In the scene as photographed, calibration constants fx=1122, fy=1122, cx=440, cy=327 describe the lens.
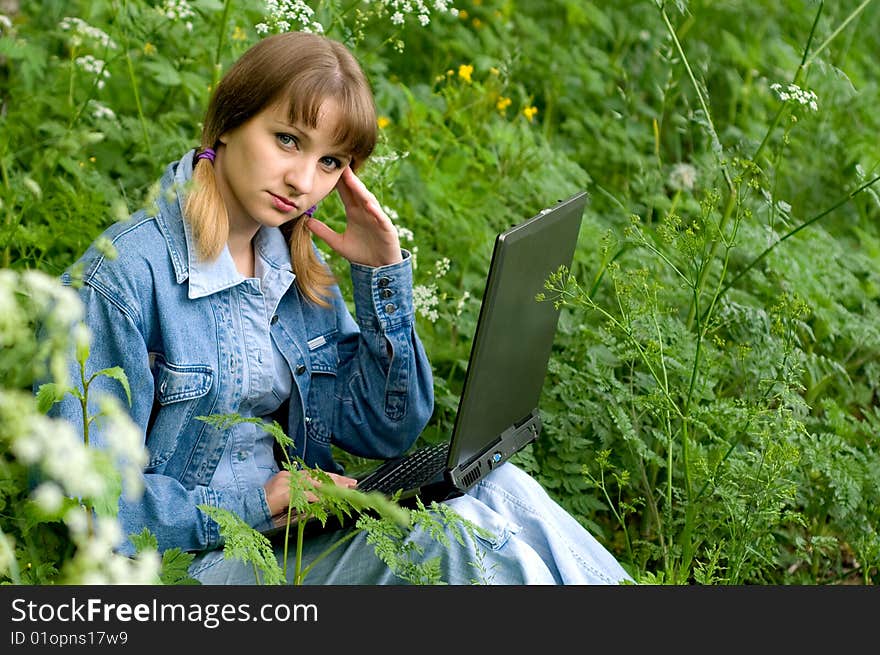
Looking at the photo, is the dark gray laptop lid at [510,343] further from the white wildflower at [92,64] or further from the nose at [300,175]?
the white wildflower at [92,64]

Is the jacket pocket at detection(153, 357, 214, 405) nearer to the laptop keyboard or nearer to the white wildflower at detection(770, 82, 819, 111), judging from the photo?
the laptop keyboard

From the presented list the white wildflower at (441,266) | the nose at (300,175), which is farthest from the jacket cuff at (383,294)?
the white wildflower at (441,266)

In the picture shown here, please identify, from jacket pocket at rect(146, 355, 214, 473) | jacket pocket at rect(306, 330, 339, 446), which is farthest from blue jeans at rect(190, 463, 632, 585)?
jacket pocket at rect(306, 330, 339, 446)

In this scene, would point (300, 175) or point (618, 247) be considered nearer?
point (300, 175)

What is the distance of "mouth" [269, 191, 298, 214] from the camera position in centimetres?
209

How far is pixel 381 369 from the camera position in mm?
2432

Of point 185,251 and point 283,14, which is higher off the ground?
point 283,14

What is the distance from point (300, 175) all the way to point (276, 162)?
5 cm

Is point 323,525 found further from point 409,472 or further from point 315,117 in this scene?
point 315,117

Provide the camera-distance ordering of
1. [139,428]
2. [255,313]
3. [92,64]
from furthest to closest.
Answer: [92,64]
[255,313]
[139,428]

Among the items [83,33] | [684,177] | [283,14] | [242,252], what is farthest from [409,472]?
[684,177]

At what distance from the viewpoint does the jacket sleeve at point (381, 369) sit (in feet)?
7.75

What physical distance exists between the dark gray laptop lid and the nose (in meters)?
0.38

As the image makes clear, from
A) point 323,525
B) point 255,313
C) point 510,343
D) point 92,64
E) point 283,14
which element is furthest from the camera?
point 92,64
